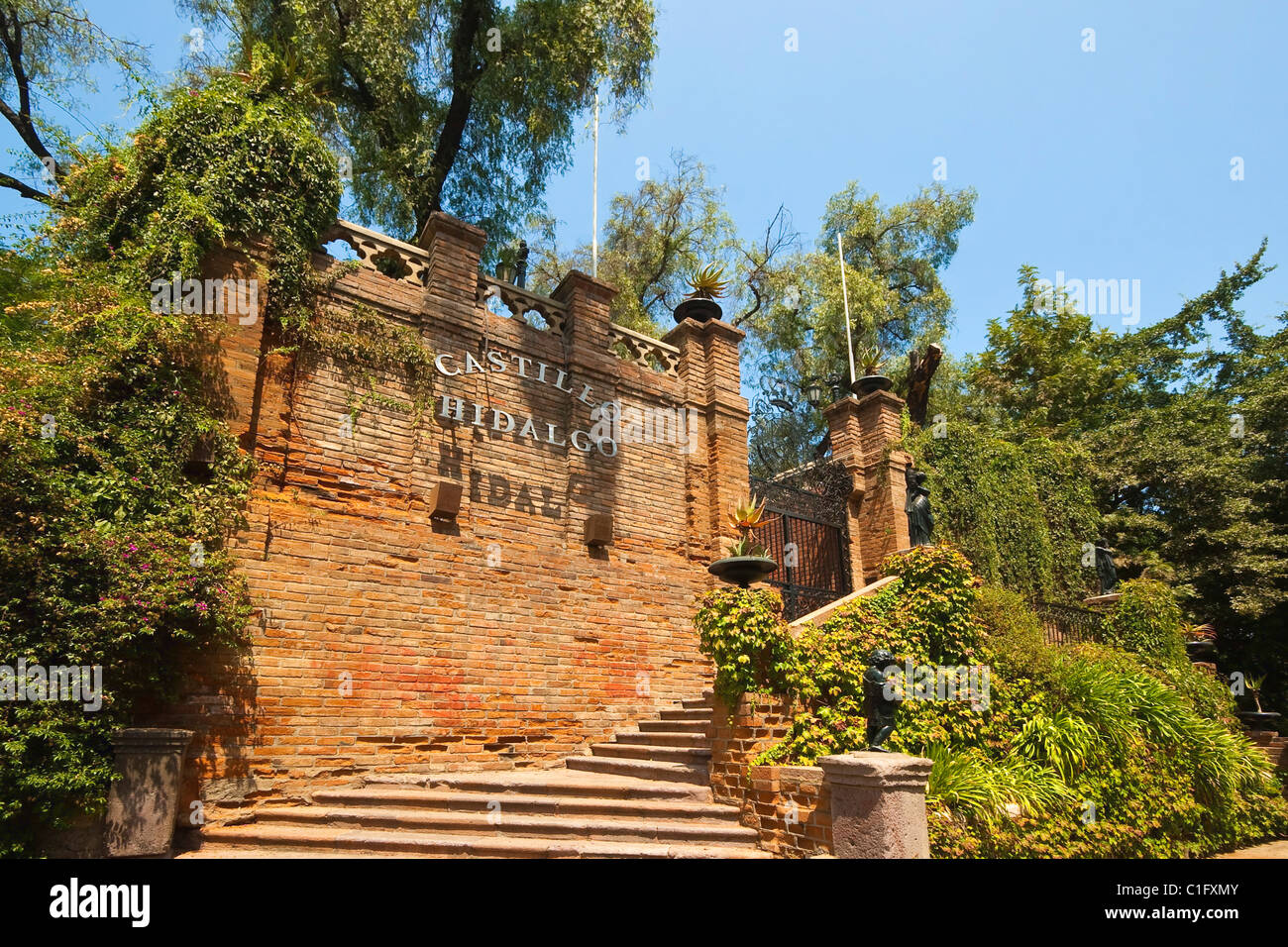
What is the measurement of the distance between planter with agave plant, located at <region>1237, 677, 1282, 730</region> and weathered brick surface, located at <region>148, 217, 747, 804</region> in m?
10.0

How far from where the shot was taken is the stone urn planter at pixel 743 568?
6957mm

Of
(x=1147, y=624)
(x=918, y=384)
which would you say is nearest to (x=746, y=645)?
(x=1147, y=624)

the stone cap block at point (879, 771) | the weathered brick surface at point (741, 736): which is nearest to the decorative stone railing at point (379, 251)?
the weathered brick surface at point (741, 736)

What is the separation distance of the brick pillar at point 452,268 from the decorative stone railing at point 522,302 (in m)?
0.23

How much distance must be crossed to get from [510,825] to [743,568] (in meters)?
3.18

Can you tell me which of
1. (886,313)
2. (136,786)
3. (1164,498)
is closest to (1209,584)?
(1164,498)

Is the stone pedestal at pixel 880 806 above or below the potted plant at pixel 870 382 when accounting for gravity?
below

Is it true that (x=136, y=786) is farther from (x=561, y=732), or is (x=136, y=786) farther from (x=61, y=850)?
(x=561, y=732)

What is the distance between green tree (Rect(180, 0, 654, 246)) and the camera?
11.1 m

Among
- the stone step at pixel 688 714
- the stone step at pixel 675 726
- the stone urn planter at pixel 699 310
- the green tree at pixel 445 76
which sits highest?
the green tree at pixel 445 76

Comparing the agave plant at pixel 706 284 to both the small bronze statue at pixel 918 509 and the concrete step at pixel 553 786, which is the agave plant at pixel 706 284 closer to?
the small bronze statue at pixel 918 509

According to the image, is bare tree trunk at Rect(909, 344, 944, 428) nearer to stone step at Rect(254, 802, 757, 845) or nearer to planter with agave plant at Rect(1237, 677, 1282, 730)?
planter with agave plant at Rect(1237, 677, 1282, 730)

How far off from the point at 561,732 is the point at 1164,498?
14.4 meters

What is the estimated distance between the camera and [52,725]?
4773 mm
